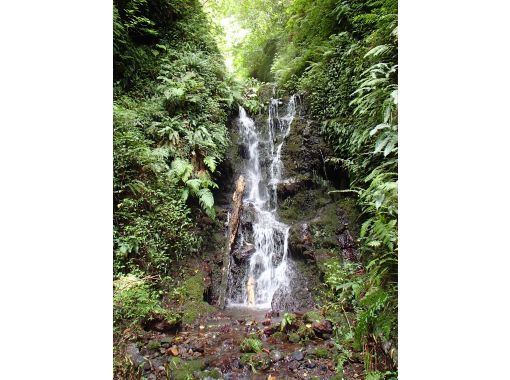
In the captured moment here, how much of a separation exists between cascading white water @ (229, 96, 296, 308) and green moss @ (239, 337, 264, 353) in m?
1.45

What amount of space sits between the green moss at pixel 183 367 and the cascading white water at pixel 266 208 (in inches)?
70.9

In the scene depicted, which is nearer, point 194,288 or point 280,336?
point 280,336

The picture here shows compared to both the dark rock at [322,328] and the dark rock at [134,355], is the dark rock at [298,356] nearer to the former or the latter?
the dark rock at [322,328]

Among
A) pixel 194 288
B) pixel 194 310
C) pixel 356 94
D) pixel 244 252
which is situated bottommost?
pixel 194 310

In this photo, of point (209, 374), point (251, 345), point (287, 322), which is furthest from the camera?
point (287, 322)

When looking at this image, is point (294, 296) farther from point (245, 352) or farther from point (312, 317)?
point (245, 352)

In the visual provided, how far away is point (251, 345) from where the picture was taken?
10.5 ft

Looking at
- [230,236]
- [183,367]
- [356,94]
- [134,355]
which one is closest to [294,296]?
[230,236]

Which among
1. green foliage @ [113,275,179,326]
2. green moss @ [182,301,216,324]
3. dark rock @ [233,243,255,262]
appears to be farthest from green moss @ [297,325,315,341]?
dark rock @ [233,243,255,262]

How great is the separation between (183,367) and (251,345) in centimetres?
71

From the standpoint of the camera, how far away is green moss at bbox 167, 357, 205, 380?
9.22 feet

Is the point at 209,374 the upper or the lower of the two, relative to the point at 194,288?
lower
